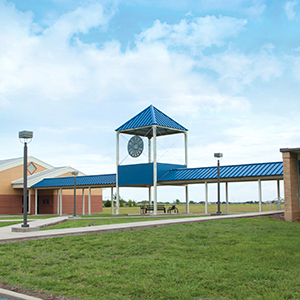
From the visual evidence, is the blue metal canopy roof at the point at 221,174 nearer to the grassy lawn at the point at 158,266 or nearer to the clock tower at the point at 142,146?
the clock tower at the point at 142,146

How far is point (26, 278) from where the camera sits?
831cm

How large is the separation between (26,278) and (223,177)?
21.1 m

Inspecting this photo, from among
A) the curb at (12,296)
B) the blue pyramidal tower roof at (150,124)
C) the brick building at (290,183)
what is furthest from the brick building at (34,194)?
the curb at (12,296)

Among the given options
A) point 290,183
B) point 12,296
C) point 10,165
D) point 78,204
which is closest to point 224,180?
point 290,183

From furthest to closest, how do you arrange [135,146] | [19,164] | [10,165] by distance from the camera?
[19,164] → [10,165] → [135,146]

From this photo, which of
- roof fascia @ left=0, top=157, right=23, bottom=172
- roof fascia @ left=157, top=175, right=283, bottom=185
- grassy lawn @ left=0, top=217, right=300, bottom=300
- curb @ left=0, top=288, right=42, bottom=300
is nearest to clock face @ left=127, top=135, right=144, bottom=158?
roof fascia @ left=157, top=175, right=283, bottom=185

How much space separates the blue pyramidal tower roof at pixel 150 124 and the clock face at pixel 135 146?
779mm

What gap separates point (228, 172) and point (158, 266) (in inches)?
803

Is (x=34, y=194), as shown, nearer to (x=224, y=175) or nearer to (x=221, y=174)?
(x=221, y=174)

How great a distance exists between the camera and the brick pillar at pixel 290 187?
21578 millimetres

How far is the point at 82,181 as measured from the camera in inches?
1540

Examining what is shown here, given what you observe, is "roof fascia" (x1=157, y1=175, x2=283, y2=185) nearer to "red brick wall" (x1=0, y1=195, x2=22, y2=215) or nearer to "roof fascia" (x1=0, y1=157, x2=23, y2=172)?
"red brick wall" (x1=0, y1=195, x2=22, y2=215)

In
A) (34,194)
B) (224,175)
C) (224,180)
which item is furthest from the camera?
(34,194)

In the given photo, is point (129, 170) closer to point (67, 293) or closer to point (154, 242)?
point (154, 242)
